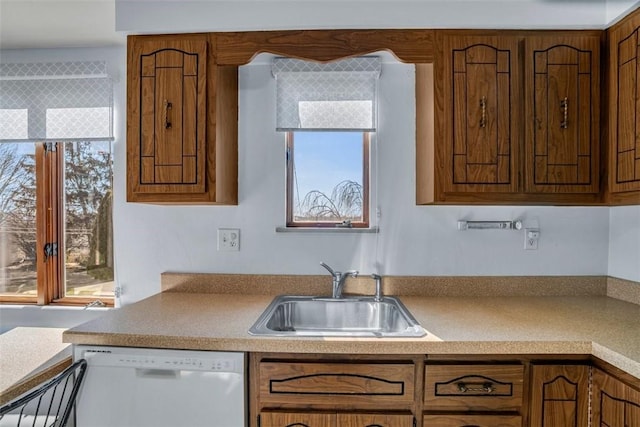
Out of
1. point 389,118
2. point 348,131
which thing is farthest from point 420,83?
point 348,131

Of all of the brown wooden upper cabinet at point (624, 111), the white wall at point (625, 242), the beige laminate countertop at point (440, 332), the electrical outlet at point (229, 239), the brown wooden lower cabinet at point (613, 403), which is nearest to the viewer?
the brown wooden lower cabinet at point (613, 403)

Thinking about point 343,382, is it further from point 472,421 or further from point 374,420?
point 472,421

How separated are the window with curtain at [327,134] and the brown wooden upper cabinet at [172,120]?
43cm

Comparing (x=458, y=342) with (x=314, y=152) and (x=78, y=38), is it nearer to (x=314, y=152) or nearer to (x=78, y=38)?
(x=314, y=152)

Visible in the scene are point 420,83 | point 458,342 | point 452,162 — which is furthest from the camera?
point 420,83

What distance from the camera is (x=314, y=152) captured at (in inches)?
77.9

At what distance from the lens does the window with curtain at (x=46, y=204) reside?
78.0 inches

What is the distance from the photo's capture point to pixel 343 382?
1239 millimetres

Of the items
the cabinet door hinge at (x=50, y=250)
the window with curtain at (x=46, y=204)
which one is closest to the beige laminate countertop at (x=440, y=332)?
the window with curtain at (x=46, y=204)

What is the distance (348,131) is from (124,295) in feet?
5.06

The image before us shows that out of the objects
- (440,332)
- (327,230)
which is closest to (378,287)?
(327,230)

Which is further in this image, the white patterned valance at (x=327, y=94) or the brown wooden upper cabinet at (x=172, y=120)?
the white patterned valance at (x=327, y=94)

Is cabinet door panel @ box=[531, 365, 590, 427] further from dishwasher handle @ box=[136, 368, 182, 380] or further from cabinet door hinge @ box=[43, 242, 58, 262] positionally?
cabinet door hinge @ box=[43, 242, 58, 262]

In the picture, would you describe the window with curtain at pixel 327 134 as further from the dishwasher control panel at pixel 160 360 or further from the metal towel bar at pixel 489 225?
the dishwasher control panel at pixel 160 360
